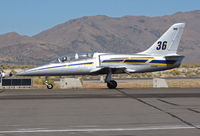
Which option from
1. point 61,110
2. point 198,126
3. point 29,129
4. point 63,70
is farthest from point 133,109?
point 63,70

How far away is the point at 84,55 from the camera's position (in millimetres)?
28281

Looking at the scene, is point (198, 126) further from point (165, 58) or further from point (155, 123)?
point (165, 58)

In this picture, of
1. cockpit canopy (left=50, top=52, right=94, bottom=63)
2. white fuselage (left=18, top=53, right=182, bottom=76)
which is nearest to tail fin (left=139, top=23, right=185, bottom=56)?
white fuselage (left=18, top=53, right=182, bottom=76)

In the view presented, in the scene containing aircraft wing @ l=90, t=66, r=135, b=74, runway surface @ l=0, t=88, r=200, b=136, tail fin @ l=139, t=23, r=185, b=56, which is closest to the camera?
runway surface @ l=0, t=88, r=200, b=136

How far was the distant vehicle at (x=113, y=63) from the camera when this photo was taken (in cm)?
2786

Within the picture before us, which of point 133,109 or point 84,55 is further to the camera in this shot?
point 84,55

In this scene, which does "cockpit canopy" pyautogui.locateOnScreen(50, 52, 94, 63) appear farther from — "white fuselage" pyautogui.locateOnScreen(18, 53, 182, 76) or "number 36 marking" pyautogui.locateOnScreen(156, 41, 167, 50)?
"number 36 marking" pyautogui.locateOnScreen(156, 41, 167, 50)

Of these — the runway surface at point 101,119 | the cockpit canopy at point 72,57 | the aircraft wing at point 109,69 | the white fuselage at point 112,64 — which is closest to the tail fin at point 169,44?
the white fuselage at point 112,64

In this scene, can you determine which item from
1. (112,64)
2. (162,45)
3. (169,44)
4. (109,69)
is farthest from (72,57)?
(169,44)

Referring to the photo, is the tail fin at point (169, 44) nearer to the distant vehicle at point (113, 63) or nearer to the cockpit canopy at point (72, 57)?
the distant vehicle at point (113, 63)

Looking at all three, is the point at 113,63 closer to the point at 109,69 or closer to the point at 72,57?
the point at 109,69

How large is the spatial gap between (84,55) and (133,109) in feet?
46.5

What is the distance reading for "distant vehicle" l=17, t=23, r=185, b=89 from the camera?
27.9 meters

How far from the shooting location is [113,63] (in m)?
28.3
